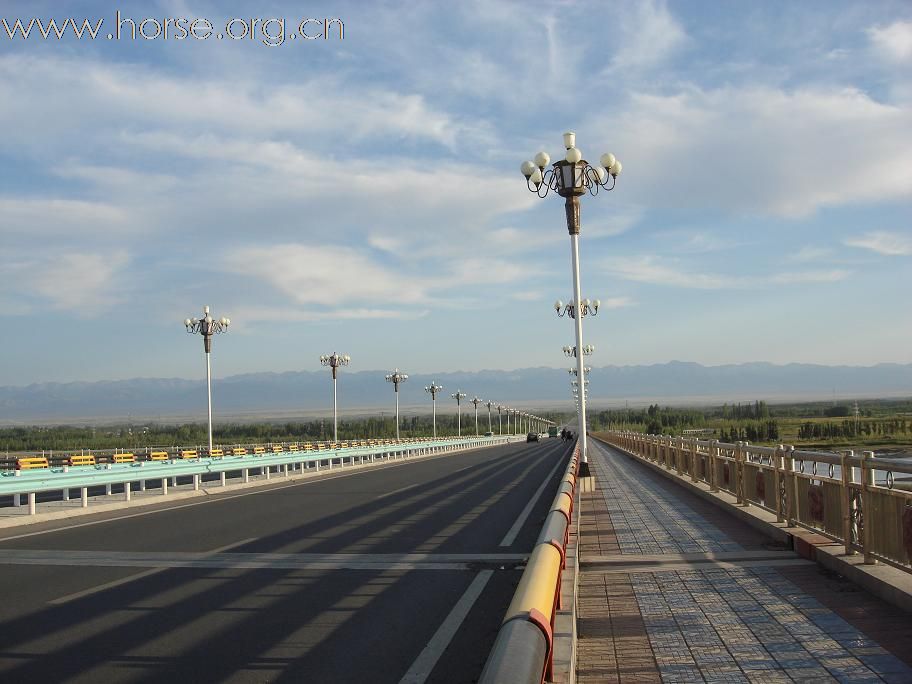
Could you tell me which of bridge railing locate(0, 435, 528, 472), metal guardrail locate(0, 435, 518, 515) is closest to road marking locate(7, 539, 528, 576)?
metal guardrail locate(0, 435, 518, 515)

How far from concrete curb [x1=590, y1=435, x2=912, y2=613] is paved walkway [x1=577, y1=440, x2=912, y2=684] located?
0.12 meters

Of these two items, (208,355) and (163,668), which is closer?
(163,668)

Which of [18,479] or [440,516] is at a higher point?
[18,479]

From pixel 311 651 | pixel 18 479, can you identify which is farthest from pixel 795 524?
pixel 18 479

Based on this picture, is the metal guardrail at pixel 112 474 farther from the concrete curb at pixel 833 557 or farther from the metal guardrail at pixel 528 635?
the metal guardrail at pixel 528 635

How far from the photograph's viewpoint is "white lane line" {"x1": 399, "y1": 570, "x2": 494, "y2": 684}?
243 inches

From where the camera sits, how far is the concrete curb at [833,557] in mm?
7113

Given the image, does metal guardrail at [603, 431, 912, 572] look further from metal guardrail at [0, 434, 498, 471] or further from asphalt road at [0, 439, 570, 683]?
metal guardrail at [0, 434, 498, 471]

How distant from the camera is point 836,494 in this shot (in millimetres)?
8914

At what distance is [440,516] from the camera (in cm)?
1627

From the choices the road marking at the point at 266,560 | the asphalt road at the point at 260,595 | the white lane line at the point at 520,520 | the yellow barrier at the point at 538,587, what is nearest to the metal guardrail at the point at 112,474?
the asphalt road at the point at 260,595

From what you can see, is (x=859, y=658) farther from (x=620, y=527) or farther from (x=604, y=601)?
(x=620, y=527)

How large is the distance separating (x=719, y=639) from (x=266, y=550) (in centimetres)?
729

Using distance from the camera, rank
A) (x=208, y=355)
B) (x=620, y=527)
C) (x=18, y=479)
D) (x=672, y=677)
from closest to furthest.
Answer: (x=672, y=677)
(x=620, y=527)
(x=18, y=479)
(x=208, y=355)
